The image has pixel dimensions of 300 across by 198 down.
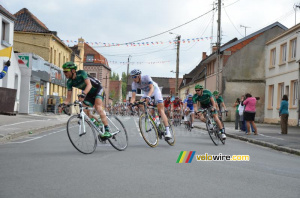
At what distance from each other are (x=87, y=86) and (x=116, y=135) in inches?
56.1

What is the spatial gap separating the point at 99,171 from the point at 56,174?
66cm

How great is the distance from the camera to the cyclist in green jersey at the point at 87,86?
8.19m

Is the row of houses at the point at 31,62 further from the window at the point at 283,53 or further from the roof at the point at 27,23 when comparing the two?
the window at the point at 283,53

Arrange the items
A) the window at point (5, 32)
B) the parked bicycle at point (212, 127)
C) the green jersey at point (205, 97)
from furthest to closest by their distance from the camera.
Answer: the window at point (5, 32) → the green jersey at point (205, 97) → the parked bicycle at point (212, 127)

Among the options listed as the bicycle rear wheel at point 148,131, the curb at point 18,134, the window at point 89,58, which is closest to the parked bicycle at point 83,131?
the bicycle rear wheel at point 148,131

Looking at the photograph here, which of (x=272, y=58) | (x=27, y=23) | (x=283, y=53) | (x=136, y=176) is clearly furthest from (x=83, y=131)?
(x=27, y=23)

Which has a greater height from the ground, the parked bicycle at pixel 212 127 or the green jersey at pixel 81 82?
the green jersey at pixel 81 82

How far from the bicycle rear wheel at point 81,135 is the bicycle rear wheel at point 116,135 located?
0.49 meters

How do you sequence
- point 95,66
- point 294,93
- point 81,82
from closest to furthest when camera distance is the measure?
1. point 81,82
2. point 294,93
3. point 95,66

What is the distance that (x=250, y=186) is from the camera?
5.50 m

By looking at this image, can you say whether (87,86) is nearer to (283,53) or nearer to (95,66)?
(283,53)

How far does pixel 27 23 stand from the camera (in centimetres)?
4022

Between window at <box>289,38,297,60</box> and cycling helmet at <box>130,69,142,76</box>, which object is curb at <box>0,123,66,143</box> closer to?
cycling helmet at <box>130,69,142,76</box>

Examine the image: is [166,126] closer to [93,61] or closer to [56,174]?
[56,174]
